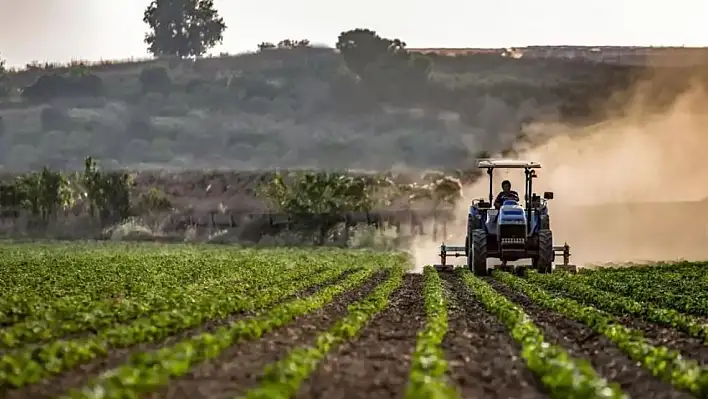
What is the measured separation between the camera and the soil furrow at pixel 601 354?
13.5m

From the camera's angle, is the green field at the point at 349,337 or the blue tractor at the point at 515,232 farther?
the blue tractor at the point at 515,232

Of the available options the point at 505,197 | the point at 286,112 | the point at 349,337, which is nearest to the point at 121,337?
the point at 349,337

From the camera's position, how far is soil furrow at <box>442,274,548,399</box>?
1313 cm

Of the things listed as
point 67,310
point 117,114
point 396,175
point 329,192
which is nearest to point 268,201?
point 329,192

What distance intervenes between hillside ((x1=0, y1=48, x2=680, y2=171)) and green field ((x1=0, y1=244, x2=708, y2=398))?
56.2m

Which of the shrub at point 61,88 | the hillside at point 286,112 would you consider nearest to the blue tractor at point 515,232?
the hillside at point 286,112

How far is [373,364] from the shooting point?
1484cm

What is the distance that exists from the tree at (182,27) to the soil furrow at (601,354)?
122 meters

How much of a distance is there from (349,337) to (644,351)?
4793 mm

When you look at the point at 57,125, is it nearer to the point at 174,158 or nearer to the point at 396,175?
the point at 174,158

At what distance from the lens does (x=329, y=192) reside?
73312 mm

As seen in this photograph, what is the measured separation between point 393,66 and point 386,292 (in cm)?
9056

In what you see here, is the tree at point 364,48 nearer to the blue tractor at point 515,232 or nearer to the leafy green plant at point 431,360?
the blue tractor at point 515,232

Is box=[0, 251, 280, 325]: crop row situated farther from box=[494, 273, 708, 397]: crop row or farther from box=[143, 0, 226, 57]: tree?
box=[143, 0, 226, 57]: tree
